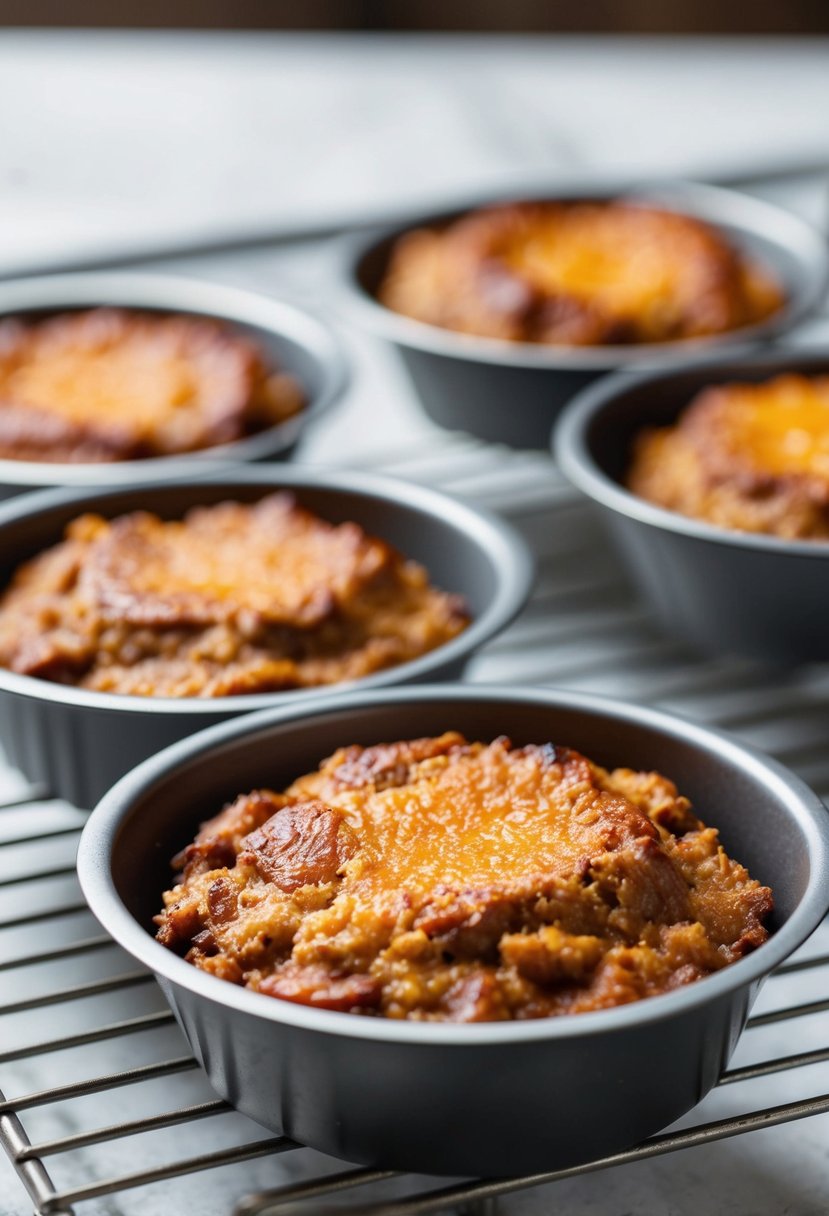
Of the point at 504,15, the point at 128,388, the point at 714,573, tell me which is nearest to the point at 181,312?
the point at 128,388

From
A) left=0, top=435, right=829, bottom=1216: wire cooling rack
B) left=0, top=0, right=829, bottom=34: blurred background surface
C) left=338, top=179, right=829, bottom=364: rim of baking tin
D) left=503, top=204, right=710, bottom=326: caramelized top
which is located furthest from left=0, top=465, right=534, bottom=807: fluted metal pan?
left=0, top=0, right=829, bottom=34: blurred background surface

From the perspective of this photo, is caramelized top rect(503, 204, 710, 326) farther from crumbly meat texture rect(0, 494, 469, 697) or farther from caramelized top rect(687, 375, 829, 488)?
crumbly meat texture rect(0, 494, 469, 697)

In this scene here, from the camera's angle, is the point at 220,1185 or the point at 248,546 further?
the point at 248,546

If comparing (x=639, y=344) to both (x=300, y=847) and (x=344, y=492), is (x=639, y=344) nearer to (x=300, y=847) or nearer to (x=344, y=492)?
(x=344, y=492)

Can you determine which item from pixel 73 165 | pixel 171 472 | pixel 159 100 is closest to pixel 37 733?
pixel 171 472

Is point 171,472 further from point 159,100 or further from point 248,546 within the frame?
point 159,100

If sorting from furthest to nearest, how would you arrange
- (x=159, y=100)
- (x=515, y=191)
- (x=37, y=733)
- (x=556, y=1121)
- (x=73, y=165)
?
(x=159, y=100) < (x=73, y=165) < (x=515, y=191) < (x=37, y=733) < (x=556, y=1121)
